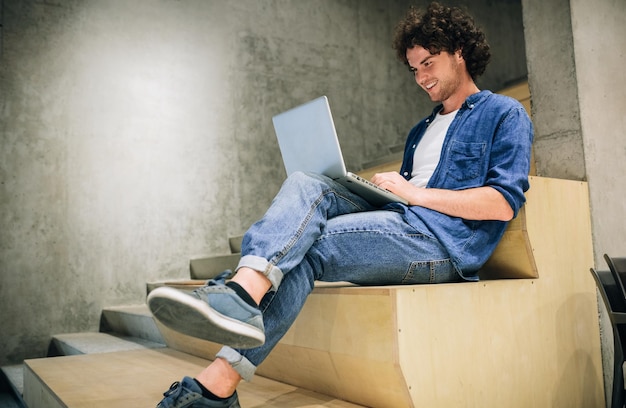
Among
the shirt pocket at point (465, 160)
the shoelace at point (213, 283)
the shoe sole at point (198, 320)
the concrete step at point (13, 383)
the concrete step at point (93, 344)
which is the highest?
the shirt pocket at point (465, 160)

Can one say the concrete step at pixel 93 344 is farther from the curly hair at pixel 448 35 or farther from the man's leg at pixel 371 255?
the curly hair at pixel 448 35

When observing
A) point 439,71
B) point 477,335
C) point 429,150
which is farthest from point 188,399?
point 439,71

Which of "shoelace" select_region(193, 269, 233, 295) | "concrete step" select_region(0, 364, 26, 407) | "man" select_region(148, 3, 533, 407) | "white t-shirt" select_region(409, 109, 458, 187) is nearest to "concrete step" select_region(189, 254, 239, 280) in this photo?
"concrete step" select_region(0, 364, 26, 407)

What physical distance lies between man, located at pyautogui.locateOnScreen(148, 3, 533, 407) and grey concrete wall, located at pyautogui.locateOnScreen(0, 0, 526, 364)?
2577mm

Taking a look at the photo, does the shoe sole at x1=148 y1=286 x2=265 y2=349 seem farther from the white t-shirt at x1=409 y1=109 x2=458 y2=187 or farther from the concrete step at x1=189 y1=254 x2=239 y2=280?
the concrete step at x1=189 y1=254 x2=239 y2=280

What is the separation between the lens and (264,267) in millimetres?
1151

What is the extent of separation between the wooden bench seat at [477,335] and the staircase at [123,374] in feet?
0.38

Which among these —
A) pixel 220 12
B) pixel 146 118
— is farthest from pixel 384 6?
pixel 146 118

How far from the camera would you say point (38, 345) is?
3.38 meters

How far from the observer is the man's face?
1.62m

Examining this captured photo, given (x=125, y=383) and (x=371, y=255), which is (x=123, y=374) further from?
(x=371, y=255)

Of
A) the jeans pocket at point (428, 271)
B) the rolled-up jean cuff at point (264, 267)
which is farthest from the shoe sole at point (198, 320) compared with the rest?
the jeans pocket at point (428, 271)

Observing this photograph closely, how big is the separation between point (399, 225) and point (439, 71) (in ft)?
1.84

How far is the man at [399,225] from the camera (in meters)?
1.13
